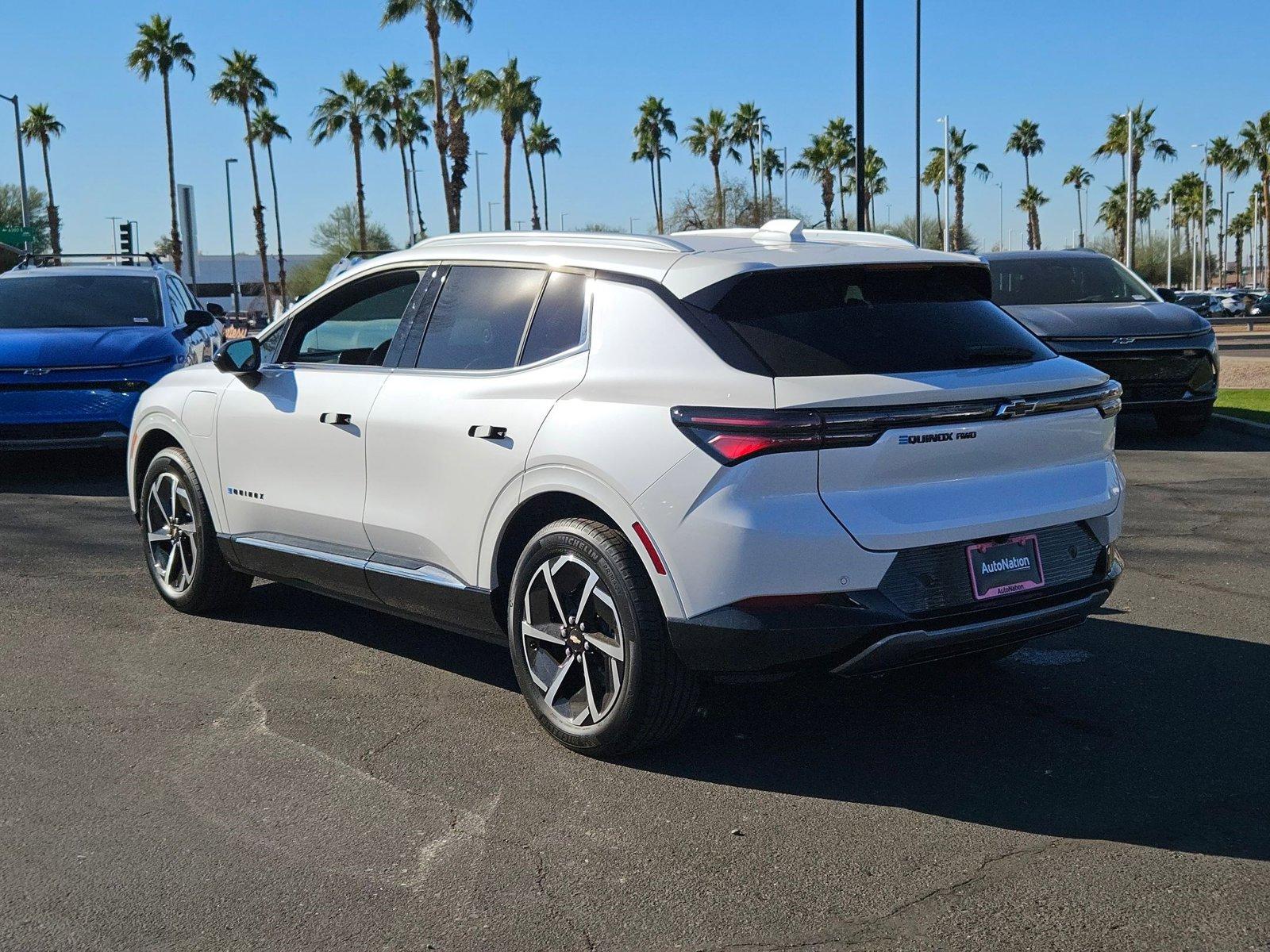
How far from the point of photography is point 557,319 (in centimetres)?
478

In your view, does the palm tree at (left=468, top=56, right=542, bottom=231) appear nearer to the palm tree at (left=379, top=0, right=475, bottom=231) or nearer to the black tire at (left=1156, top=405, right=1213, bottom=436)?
the palm tree at (left=379, top=0, right=475, bottom=231)

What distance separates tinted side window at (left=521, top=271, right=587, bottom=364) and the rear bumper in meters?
1.13

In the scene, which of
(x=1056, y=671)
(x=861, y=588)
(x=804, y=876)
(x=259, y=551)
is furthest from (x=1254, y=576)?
(x=259, y=551)

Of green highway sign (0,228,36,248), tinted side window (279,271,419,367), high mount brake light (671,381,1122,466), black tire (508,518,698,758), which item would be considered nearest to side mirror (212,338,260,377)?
tinted side window (279,271,419,367)

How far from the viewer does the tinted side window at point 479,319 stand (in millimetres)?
4930

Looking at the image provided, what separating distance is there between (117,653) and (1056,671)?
3.96 meters

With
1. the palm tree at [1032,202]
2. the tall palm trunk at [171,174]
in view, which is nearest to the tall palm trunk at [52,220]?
the tall palm trunk at [171,174]

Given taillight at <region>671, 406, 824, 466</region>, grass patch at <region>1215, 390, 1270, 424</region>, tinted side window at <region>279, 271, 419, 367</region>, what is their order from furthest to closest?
grass patch at <region>1215, 390, 1270, 424</region>
tinted side window at <region>279, 271, 419, 367</region>
taillight at <region>671, 406, 824, 466</region>

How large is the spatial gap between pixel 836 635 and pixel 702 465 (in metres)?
0.64

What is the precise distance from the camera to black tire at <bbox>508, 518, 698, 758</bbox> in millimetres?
4230

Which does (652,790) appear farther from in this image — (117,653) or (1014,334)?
(117,653)

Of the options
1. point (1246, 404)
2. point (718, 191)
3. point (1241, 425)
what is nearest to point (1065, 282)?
point (1241, 425)

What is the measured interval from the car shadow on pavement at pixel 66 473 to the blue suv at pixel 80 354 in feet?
0.81

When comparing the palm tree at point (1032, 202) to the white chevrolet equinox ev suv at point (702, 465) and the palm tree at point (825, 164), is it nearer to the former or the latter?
the palm tree at point (825, 164)
